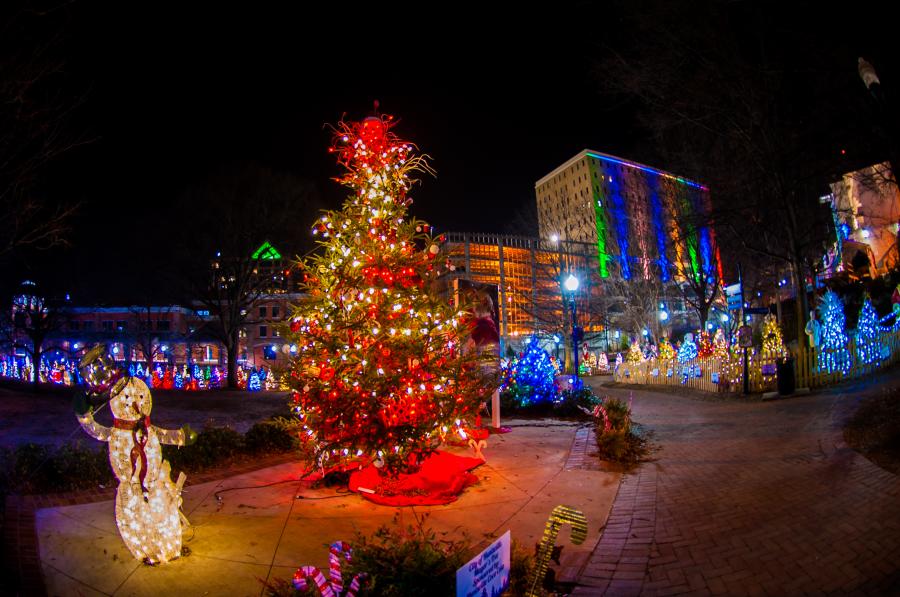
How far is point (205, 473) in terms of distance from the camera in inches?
288

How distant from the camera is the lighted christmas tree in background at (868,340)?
638 inches

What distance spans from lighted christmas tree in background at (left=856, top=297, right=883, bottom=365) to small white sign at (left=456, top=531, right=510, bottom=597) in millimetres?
17451

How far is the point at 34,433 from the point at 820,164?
18.4 metres

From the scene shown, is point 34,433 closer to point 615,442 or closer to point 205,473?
point 205,473

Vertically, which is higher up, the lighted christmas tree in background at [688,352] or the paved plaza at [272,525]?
the lighted christmas tree in background at [688,352]

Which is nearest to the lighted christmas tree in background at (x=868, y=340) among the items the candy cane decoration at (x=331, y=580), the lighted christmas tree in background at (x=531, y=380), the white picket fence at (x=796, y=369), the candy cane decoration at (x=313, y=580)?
the white picket fence at (x=796, y=369)

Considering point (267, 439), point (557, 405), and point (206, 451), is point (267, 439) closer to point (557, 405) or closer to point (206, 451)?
point (206, 451)

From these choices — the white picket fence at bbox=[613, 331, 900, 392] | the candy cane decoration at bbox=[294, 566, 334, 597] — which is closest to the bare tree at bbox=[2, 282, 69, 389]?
the white picket fence at bbox=[613, 331, 900, 392]

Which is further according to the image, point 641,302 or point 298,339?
point 641,302

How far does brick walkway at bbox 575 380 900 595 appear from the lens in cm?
411

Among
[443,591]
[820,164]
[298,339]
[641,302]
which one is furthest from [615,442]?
[641,302]

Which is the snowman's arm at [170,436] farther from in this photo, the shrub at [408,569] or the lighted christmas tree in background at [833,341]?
the lighted christmas tree in background at [833,341]

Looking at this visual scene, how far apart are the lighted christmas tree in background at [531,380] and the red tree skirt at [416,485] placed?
6.87m

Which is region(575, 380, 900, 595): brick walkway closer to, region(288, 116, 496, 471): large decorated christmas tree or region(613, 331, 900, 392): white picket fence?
region(288, 116, 496, 471): large decorated christmas tree
